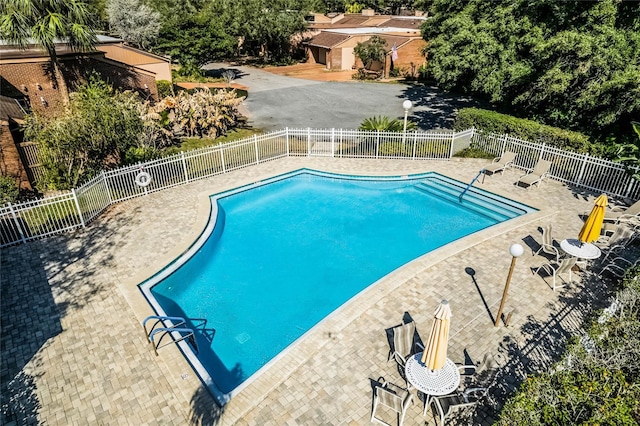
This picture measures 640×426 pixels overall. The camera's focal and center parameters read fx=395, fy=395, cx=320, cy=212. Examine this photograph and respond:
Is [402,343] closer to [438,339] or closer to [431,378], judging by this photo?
[431,378]

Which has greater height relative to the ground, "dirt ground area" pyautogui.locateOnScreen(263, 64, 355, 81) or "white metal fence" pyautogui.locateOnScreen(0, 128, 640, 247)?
"dirt ground area" pyautogui.locateOnScreen(263, 64, 355, 81)

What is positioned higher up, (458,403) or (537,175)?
(537,175)

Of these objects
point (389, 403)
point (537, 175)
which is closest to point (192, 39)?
point (537, 175)

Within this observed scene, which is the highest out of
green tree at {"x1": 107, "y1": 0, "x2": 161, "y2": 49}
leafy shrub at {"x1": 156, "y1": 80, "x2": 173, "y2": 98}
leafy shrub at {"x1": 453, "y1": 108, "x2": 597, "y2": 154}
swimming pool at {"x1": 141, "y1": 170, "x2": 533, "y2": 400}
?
green tree at {"x1": 107, "y1": 0, "x2": 161, "y2": 49}

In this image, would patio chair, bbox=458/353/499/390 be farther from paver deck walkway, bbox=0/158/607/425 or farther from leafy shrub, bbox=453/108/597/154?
leafy shrub, bbox=453/108/597/154

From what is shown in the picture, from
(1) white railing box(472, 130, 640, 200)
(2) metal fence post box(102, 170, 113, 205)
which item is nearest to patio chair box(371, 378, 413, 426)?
(2) metal fence post box(102, 170, 113, 205)

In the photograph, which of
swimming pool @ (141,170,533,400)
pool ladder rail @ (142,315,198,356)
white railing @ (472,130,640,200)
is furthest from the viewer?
white railing @ (472,130,640,200)

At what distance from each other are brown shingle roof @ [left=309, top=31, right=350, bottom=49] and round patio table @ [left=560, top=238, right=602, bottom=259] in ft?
137

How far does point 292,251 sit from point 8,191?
9.83 metres

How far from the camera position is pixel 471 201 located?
1573cm

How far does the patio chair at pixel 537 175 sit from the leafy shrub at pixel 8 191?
18.3 metres

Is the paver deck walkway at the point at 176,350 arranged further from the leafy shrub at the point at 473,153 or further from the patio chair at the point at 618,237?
the leafy shrub at the point at 473,153

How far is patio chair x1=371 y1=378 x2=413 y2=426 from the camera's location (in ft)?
21.1

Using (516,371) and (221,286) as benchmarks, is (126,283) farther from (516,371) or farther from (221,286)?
(516,371)
